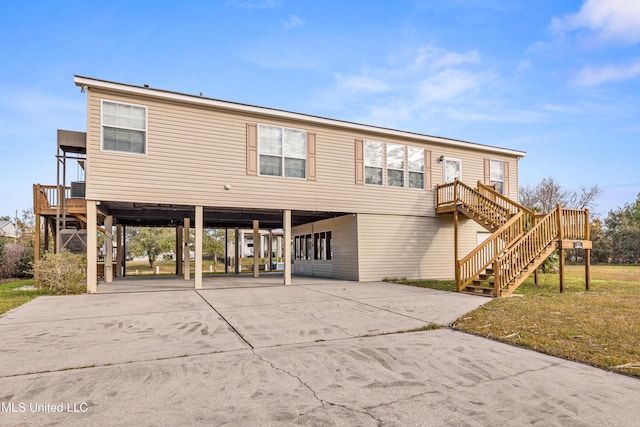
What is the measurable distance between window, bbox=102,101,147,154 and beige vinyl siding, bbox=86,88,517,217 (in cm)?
14

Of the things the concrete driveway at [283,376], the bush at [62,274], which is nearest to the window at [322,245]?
the bush at [62,274]

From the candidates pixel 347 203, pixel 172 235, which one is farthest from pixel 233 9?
pixel 172 235

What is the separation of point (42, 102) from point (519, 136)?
3445cm

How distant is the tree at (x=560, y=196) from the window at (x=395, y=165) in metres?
26.5

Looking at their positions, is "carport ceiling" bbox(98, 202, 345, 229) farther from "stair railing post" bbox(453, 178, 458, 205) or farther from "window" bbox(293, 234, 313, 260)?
"stair railing post" bbox(453, 178, 458, 205)

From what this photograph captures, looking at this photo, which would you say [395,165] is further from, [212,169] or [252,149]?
[212,169]

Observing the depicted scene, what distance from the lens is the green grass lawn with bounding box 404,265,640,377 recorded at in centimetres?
419

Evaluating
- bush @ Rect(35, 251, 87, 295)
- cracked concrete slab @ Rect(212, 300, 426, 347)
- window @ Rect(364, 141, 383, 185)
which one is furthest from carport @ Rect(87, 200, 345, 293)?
cracked concrete slab @ Rect(212, 300, 426, 347)

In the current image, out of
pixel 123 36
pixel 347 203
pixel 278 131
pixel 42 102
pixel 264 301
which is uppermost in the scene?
pixel 123 36

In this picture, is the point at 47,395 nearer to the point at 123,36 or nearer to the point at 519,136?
the point at 123,36

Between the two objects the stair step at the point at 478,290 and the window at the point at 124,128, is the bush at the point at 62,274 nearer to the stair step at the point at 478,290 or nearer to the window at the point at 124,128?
the window at the point at 124,128

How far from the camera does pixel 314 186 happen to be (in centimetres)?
1234

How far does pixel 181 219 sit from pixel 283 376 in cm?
1474

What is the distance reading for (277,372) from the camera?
366 centimetres
